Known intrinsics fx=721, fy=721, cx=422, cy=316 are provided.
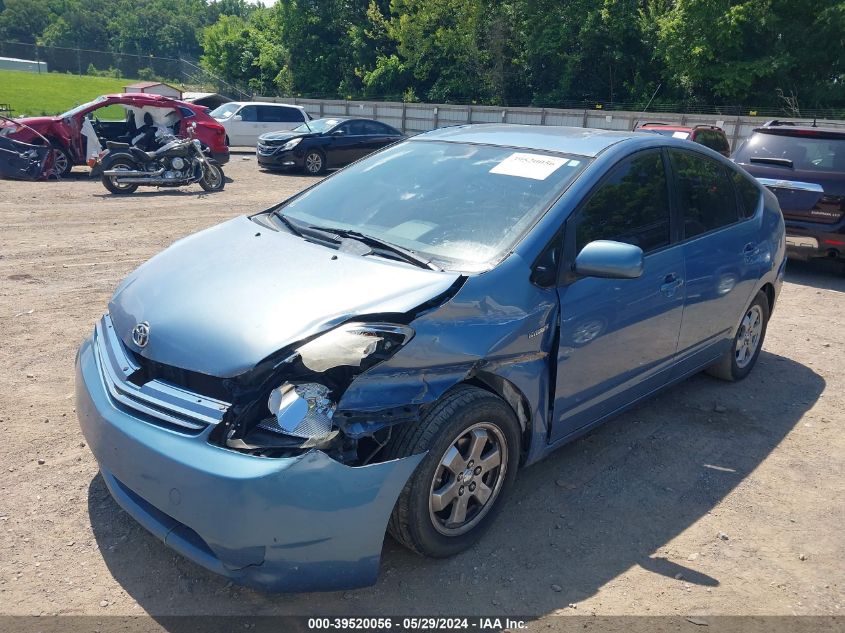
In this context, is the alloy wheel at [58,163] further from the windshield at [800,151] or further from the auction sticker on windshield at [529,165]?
the auction sticker on windshield at [529,165]

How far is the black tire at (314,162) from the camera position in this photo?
17766 millimetres

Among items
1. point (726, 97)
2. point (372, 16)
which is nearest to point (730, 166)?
point (726, 97)

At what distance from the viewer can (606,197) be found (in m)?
3.71

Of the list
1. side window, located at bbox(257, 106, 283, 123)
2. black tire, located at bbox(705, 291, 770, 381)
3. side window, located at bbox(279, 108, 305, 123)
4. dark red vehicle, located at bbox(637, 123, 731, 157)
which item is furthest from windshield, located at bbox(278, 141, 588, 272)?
side window, located at bbox(257, 106, 283, 123)

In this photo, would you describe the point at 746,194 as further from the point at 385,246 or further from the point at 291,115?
the point at 291,115

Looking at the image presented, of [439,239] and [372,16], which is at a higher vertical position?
[372,16]

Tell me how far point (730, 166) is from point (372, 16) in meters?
43.4

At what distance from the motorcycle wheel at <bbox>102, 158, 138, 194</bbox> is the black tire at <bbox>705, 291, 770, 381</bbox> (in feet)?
36.2

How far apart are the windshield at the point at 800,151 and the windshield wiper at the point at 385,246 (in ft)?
22.8

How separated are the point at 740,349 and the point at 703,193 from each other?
136 centimetres

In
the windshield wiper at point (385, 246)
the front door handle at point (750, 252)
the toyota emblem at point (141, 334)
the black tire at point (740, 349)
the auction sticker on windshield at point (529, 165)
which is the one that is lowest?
the black tire at point (740, 349)

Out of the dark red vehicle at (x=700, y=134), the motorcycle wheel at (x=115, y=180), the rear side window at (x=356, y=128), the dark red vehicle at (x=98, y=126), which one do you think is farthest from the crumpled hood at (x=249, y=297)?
the rear side window at (x=356, y=128)

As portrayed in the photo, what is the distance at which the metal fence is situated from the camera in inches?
990

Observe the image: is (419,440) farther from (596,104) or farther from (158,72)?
(158,72)
